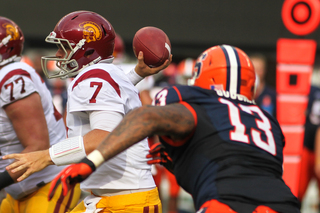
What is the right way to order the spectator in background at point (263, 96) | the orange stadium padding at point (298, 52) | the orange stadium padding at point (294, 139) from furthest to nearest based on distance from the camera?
the spectator in background at point (263, 96) < the orange stadium padding at point (298, 52) < the orange stadium padding at point (294, 139)

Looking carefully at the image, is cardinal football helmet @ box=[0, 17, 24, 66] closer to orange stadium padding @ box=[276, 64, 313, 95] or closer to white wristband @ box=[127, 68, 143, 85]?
white wristband @ box=[127, 68, 143, 85]

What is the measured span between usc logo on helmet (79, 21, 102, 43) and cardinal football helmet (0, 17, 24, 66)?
950mm

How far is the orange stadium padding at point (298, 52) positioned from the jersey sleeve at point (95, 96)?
397cm

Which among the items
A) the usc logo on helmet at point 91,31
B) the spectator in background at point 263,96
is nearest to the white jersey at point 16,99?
the usc logo on helmet at point 91,31

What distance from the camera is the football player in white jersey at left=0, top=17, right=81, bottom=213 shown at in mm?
3076

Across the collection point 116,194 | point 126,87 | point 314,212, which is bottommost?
point 314,212

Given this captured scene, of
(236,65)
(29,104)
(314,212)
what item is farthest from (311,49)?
(29,104)

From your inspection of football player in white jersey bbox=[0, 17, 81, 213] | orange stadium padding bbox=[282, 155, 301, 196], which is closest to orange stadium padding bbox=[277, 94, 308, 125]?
orange stadium padding bbox=[282, 155, 301, 196]

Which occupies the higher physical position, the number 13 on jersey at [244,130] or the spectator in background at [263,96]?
the number 13 on jersey at [244,130]

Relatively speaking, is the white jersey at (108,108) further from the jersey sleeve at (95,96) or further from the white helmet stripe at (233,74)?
the white helmet stripe at (233,74)

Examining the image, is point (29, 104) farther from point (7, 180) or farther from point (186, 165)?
point (186, 165)

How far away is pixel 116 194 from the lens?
266cm

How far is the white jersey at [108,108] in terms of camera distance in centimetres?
250

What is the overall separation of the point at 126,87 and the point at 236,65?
2.26 feet
